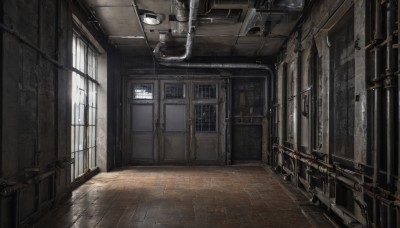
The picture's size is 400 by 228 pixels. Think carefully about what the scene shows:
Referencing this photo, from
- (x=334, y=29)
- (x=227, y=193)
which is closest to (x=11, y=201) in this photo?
(x=227, y=193)

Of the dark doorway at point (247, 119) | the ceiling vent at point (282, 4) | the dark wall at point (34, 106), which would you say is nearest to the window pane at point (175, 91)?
the dark doorway at point (247, 119)

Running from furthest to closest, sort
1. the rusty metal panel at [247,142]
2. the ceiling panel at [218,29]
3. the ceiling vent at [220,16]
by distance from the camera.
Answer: the rusty metal panel at [247,142] < the ceiling panel at [218,29] < the ceiling vent at [220,16]

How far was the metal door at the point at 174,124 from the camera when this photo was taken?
9805 millimetres

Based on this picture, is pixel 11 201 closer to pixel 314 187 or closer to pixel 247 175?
pixel 314 187

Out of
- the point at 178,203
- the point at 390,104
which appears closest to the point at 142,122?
the point at 178,203

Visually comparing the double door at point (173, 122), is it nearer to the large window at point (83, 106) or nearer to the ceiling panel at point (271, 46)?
the ceiling panel at point (271, 46)

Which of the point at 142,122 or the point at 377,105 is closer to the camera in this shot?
the point at 377,105

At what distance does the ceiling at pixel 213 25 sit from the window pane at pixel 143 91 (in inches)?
39.0

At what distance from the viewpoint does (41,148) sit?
4273 millimetres

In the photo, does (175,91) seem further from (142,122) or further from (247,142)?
(247,142)

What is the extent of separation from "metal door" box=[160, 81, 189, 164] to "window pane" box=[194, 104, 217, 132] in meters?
0.35

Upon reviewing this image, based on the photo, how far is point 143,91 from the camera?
32.2 ft

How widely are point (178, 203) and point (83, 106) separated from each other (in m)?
3.20

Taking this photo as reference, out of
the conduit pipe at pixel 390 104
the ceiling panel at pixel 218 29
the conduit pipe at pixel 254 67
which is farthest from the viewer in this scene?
the conduit pipe at pixel 254 67
